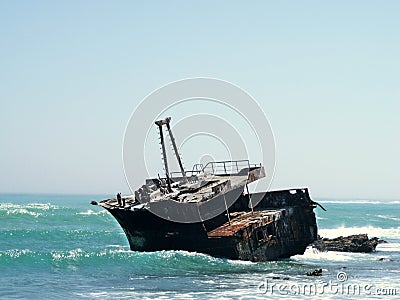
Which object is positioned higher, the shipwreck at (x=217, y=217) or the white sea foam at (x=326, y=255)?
the shipwreck at (x=217, y=217)

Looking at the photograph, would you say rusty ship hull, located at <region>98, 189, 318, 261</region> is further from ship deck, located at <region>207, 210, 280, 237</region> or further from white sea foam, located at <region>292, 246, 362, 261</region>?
white sea foam, located at <region>292, 246, 362, 261</region>

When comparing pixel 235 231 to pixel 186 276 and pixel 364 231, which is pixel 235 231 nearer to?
pixel 186 276

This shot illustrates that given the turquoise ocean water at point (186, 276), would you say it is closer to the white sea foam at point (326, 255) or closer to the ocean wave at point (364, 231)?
the white sea foam at point (326, 255)

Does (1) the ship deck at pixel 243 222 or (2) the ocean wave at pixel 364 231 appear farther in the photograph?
(2) the ocean wave at pixel 364 231

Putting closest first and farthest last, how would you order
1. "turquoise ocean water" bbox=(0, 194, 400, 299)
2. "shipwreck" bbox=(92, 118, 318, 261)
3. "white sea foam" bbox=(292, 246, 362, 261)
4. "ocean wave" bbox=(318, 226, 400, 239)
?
"turquoise ocean water" bbox=(0, 194, 400, 299) → "shipwreck" bbox=(92, 118, 318, 261) → "white sea foam" bbox=(292, 246, 362, 261) → "ocean wave" bbox=(318, 226, 400, 239)

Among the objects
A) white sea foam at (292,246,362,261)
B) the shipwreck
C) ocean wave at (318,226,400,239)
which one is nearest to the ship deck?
the shipwreck

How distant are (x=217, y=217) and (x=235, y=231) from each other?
3083mm

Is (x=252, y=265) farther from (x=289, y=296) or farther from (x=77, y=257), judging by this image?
(x=77, y=257)

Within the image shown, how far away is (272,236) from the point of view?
2812 cm

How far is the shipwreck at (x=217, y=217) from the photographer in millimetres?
24734

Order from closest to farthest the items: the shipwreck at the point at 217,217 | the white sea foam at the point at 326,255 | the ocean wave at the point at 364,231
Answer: the shipwreck at the point at 217,217
the white sea foam at the point at 326,255
the ocean wave at the point at 364,231

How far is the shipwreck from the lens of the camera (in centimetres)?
2473

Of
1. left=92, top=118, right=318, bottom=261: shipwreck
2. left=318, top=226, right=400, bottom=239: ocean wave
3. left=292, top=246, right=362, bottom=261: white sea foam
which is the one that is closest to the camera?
left=92, top=118, right=318, bottom=261: shipwreck

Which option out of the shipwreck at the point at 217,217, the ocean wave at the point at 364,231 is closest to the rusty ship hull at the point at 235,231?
the shipwreck at the point at 217,217
